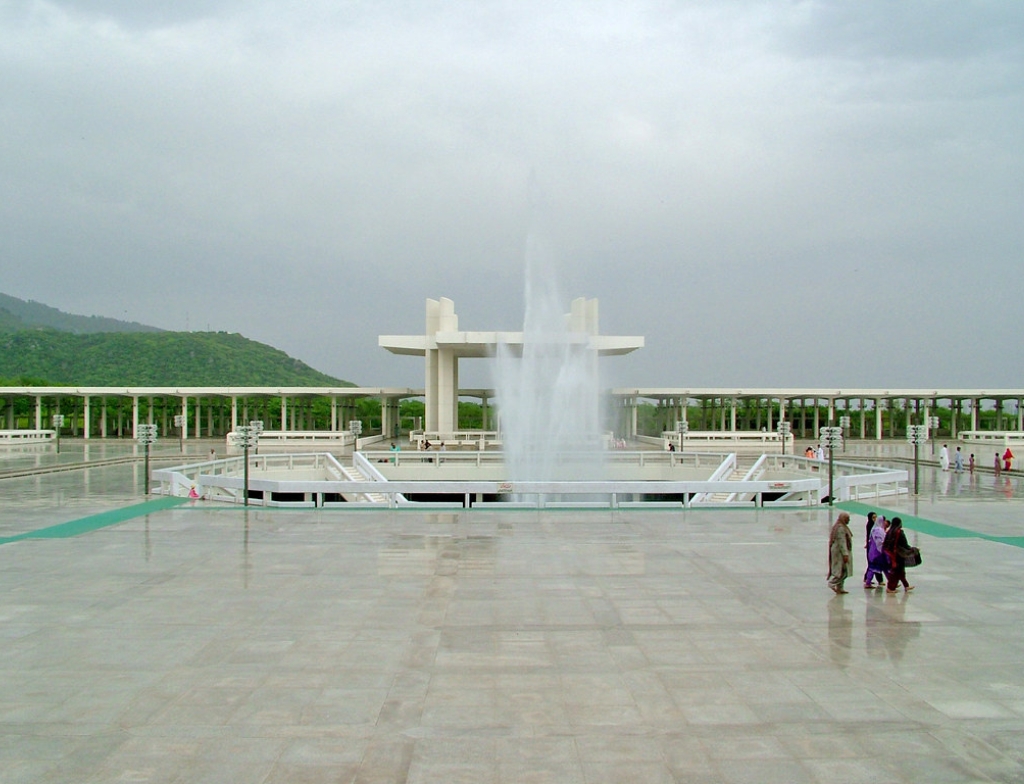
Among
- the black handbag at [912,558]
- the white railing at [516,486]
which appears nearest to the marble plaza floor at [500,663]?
the black handbag at [912,558]

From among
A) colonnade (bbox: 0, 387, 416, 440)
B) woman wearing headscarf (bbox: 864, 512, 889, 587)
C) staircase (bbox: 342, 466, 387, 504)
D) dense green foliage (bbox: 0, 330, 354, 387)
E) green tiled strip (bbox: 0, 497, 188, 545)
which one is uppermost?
dense green foliage (bbox: 0, 330, 354, 387)

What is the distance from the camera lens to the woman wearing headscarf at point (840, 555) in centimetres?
1085

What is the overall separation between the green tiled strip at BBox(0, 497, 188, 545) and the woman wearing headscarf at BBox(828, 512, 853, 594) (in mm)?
14275

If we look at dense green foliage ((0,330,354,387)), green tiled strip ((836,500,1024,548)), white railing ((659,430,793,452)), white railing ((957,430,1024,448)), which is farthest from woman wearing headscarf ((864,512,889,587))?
dense green foliage ((0,330,354,387))

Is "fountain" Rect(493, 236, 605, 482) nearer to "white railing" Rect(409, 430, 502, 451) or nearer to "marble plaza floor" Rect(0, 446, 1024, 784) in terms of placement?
"white railing" Rect(409, 430, 502, 451)

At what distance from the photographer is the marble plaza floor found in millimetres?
5883

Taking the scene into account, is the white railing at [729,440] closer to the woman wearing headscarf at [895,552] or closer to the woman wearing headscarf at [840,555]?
the woman wearing headscarf at [895,552]

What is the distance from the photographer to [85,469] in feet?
108

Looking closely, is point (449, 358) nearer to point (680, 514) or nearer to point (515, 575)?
point (680, 514)

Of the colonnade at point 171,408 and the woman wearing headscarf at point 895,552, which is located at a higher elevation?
the colonnade at point 171,408

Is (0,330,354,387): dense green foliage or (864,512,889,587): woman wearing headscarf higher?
(0,330,354,387): dense green foliage

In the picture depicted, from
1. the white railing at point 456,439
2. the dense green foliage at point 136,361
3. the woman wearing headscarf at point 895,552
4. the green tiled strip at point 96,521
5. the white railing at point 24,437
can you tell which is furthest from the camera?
A: the dense green foliage at point 136,361

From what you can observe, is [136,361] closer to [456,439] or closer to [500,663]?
[456,439]

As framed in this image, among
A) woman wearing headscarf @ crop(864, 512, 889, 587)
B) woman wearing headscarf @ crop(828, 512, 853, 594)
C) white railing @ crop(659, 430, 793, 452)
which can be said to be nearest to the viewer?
woman wearing headscarf @ crop(828, 512, 853, 594)
